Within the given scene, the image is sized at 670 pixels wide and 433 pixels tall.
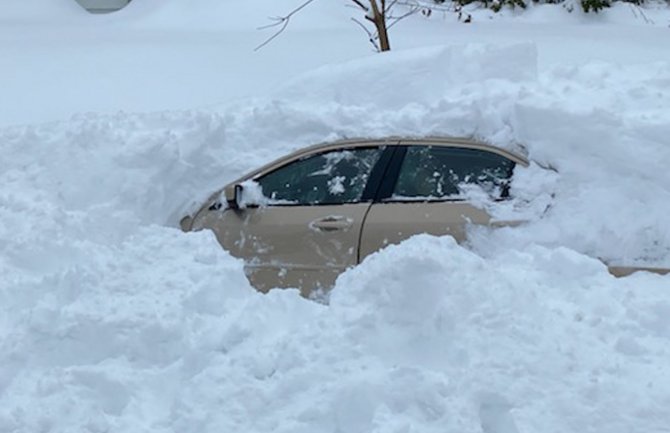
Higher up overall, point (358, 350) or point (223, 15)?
point (358, 350)

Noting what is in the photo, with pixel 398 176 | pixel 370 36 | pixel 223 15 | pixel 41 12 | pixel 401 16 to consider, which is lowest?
pixel 41 12

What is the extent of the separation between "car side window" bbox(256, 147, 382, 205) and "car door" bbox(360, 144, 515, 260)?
0.17m

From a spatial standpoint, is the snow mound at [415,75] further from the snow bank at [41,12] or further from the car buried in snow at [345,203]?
the snow bank at [41,12]

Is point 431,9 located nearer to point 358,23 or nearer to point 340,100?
point 358,23

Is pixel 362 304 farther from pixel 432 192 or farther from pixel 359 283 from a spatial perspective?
pixel 432 192

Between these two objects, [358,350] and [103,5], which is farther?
[103,5]

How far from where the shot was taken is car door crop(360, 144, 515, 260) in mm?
5141

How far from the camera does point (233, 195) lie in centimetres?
557

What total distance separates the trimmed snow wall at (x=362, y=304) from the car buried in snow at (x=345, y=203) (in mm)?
232

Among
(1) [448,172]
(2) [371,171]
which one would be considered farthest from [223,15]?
(1) [448,172]

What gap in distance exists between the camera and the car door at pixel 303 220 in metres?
5.32

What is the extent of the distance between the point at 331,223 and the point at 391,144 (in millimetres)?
643

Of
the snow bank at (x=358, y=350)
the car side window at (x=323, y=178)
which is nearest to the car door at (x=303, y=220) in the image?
the car side window at (x=323, y=178)

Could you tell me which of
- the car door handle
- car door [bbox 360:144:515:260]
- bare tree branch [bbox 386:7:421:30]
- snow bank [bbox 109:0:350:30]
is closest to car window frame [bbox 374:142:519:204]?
car door [bbox 360:144:515:260]
